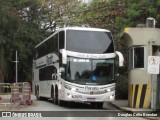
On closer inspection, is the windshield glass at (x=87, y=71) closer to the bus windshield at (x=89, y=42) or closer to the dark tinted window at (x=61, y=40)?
the bus windshield at (x=89, y=42)

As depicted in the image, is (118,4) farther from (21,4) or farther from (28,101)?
(21,4)

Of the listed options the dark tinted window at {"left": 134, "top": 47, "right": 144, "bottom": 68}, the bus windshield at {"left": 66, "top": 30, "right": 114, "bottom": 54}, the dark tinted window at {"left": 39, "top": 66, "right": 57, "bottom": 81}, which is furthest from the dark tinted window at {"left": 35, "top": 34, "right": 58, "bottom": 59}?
the dark tinted window at {"left": 134, "top": 47, "right": 144, "bottom": 68}

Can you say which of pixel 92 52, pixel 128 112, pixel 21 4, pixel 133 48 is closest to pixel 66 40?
pixel 92 52

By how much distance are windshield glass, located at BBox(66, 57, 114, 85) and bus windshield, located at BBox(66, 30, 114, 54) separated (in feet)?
1.87

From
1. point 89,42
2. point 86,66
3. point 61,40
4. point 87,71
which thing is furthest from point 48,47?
point 87,71

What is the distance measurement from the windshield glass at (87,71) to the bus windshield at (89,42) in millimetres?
571

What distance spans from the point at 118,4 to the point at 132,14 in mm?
5829

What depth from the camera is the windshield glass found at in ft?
77.3

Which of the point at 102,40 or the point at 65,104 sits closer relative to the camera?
the point at 102,40

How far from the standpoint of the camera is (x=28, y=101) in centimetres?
2797

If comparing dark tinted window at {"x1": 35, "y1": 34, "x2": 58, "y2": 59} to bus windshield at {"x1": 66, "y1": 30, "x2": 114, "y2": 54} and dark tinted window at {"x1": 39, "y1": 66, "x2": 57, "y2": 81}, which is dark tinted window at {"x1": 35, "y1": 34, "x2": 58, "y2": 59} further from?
bus windshield at {"x1": 66, "y1": 30, "x2": 114, "y2": 54}

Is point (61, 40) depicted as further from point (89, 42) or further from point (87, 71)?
point (87, 71)

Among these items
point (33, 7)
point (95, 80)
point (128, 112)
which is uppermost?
point (33, 7)

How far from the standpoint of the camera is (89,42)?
24.0 metres
